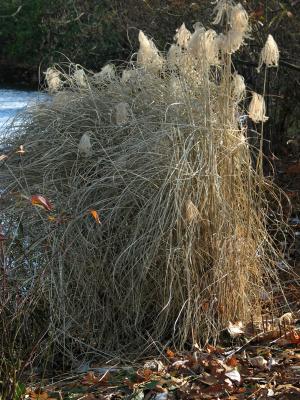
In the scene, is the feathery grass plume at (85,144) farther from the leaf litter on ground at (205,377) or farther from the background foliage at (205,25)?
the background foliage at (205,25)

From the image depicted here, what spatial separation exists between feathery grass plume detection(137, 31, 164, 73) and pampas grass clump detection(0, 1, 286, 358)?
0.31 meters

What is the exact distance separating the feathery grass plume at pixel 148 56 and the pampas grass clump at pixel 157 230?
1.01 feet

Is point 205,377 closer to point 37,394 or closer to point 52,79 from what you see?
point 37,394

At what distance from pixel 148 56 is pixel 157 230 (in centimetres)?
123

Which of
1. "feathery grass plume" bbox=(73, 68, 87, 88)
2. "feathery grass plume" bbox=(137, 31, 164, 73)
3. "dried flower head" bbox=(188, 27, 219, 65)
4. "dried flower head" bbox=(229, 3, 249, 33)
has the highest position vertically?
"dried flower head" bbox=(229, 3, 249, 33)

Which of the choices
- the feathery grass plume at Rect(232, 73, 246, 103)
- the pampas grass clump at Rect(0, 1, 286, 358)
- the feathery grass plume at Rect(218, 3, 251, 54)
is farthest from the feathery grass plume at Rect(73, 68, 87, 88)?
the feathery grass plume at Rect(218, 3, 251, 54)

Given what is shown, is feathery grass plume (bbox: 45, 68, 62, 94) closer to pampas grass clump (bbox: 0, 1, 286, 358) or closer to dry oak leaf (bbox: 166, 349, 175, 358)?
pampas grass clump (bbox: 0, 1, 286, 358)

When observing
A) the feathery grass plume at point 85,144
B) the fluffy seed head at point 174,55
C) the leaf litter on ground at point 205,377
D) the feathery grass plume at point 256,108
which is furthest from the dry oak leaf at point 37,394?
the fluffy seed head at point 174,55

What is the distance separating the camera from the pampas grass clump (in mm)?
4176

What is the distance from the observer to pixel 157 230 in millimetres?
4164

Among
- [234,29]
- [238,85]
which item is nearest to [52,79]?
[238,85]

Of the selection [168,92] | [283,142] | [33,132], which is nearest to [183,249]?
[168,92]

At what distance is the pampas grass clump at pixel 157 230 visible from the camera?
418cm

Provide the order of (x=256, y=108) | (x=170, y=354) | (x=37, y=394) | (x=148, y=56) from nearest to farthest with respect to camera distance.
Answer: (x=37, y=394) < (x=170, y=354) < (x=256, y=108) < (x=148, y=56)
